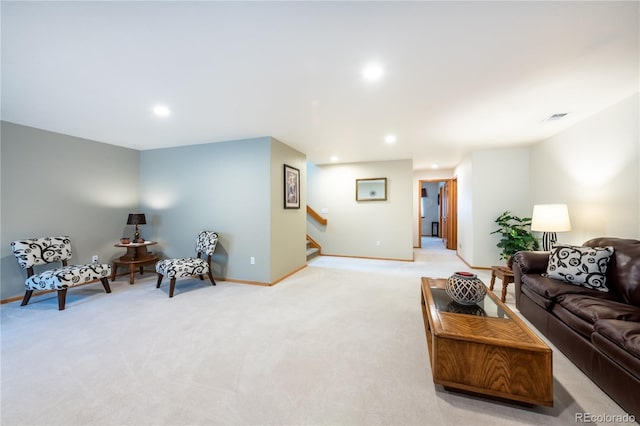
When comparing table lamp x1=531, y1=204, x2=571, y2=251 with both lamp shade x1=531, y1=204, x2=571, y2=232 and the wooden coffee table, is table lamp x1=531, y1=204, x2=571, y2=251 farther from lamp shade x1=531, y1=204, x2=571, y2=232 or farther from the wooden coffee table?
the wooden coffee table

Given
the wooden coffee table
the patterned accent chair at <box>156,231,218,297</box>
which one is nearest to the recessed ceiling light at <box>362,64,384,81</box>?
the wooden coffee table

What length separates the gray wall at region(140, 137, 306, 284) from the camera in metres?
3.88

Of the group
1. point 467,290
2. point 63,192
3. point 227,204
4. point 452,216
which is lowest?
point 467,290

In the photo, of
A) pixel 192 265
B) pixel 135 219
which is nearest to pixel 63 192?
pixel 135 219

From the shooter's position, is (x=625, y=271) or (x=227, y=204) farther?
(x=227, y=204)

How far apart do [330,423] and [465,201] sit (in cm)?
533

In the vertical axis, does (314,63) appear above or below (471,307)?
above

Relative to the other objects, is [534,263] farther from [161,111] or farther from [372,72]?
[161,111]

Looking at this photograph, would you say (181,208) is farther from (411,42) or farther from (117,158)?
(411,42)

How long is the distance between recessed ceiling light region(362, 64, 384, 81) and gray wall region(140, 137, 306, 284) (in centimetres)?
208

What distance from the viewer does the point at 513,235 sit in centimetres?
405

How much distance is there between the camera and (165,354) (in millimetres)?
2018

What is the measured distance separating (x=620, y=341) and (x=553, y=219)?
2077 millimetres

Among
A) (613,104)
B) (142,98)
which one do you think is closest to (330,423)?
(142,98)
